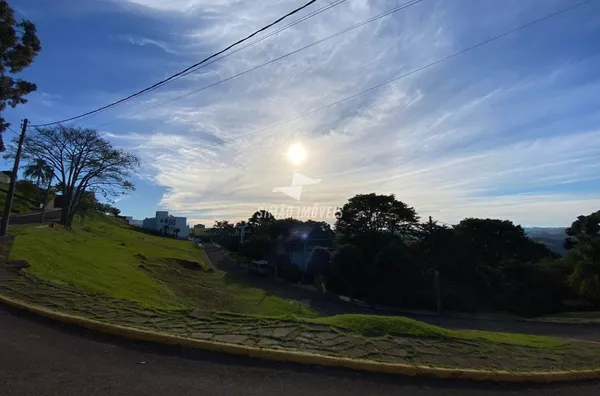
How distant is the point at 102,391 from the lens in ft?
12.3

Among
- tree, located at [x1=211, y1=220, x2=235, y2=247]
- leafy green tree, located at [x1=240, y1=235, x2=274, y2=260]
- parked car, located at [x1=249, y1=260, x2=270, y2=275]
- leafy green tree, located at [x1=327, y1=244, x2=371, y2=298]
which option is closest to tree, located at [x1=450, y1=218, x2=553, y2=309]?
leafy green tree, located at [x1=327, y1=244, x2=371, y2=298]

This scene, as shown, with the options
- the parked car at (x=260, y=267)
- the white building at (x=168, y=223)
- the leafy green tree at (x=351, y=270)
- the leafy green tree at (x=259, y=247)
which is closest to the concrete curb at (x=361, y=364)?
the leafy green tree at (x=351, y=270)

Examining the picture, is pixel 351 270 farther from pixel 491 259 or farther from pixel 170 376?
pixel 170 376

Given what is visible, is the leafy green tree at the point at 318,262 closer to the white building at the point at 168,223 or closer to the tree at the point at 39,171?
the tree at the point at 39,171

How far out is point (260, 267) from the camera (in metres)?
46.6

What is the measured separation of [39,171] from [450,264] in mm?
59415

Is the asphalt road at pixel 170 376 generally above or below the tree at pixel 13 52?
below

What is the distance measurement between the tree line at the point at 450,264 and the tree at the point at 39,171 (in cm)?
3077

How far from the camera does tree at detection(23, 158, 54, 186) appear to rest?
37338mm

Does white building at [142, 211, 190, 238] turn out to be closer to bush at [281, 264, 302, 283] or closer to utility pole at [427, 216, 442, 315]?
bush at [281, 264, 302, 283]

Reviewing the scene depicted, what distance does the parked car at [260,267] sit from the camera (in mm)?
46188

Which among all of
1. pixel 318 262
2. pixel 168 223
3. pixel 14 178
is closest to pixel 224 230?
pixel 168 223

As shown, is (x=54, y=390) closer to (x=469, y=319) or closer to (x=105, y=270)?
(x=105, y=270)

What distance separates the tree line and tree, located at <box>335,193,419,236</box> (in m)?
0.10
